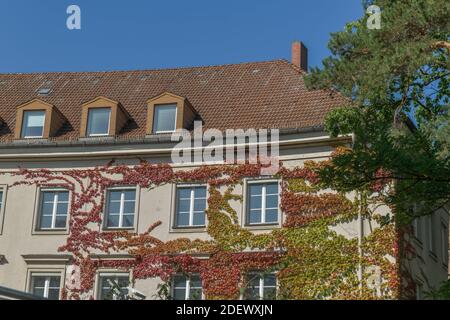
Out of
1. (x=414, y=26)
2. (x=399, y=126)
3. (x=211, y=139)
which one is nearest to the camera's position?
(x=414, y=26)

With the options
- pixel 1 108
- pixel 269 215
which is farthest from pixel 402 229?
pixel 1 108

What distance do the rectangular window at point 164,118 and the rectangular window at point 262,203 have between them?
11.9 feet

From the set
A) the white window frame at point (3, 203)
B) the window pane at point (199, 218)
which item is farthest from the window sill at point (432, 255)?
the white window frame at point (3, 203)

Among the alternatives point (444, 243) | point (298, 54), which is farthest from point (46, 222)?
point (444, 243)

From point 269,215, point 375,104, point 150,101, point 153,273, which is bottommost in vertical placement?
point 153,273

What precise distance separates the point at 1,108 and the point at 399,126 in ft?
51.1

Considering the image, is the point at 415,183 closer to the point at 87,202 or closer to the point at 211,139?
the point at 211,139

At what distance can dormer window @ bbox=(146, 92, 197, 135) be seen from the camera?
2795 centimetres

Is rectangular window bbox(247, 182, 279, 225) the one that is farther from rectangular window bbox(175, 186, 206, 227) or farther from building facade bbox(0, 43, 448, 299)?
rectangular window bbox(175, 186, 206, 227)

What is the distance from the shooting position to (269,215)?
26000 mm

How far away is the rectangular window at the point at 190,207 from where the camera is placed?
26672 mm

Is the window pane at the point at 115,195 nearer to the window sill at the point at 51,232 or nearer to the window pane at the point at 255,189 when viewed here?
the window sill at the point at 51,232

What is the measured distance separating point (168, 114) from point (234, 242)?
5236 mm

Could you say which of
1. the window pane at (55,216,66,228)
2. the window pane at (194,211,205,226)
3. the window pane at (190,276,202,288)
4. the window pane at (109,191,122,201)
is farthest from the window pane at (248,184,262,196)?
the window pane at (55,216,66,228)
